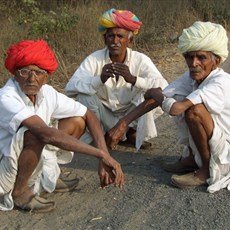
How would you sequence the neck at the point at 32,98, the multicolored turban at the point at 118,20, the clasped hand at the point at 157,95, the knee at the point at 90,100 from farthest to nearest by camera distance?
the knee at the point at 90,100
the multicolored turban at the point at 118,20
the clasped hand at the point at 157,95
the neck at the point at 32,98

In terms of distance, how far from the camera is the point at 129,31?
5.05 m

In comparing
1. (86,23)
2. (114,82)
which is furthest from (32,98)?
(86,23)

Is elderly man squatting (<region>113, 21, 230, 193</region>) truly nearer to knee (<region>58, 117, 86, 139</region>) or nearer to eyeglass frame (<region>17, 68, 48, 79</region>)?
knee (<region>58, 117, 86, 139</region>)

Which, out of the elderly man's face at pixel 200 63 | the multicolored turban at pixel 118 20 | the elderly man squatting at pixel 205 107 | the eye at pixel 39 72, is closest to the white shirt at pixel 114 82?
the multicolored turban at pixel 118 20

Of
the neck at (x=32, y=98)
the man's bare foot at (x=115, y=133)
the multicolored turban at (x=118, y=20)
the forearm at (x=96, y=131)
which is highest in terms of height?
the multicolored turban at (x=118, y=20)

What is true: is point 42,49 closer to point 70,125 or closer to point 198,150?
point 70,125

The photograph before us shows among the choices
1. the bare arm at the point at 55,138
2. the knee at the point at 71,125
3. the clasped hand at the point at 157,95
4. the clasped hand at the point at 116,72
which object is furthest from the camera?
the clasped hand at the point at 116,72

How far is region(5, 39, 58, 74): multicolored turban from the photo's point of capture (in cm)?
379

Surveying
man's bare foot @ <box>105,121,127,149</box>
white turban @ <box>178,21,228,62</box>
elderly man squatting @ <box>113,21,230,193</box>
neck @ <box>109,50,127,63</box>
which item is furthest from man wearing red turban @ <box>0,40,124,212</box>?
neck @ <box>109,50,127,63</box>

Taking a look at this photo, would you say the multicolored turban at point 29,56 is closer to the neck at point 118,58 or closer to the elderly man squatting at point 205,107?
the elderly man squatting at point 205,107

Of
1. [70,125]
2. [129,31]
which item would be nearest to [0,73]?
[129,31]

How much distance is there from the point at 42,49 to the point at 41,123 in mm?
541

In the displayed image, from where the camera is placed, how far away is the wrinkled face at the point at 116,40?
196 inches

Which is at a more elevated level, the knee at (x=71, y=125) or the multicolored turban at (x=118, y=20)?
the multicolored turban at (x=118, y=20)
